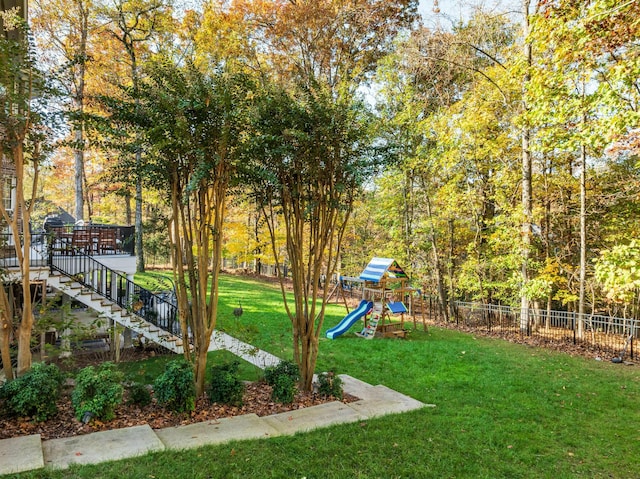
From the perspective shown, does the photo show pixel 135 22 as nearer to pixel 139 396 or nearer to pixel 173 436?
pixel 139 396

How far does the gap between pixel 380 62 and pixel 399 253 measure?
301 inches

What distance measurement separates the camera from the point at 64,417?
4.73m

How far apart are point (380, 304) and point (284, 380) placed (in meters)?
6.43

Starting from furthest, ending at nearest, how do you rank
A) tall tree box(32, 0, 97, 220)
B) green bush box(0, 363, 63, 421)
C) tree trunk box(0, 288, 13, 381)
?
tall tree box(32, 0, 97, 220) → tree trunk box(0, 288, 13, 381) → green bush box(0, 363, 63, 421)

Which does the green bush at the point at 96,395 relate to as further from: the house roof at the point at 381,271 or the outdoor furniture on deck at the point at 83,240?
the house roof at the point at 381,271

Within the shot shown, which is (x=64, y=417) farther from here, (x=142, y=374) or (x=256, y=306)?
(x=256, y=306)

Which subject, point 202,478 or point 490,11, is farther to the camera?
point 490,11

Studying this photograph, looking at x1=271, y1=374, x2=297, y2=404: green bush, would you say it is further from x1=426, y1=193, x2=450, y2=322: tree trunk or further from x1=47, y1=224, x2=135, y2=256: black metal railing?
x1=426, y1=193, x2=450, y2=322: tree trunk

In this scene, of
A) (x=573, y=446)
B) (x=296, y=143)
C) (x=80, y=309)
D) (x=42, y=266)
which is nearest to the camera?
(x=573, y=446)

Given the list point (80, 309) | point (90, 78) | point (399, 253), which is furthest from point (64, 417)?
point (90, 78)

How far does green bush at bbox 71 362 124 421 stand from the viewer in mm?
4539

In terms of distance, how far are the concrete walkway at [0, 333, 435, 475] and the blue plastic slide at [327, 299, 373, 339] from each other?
16.0ft

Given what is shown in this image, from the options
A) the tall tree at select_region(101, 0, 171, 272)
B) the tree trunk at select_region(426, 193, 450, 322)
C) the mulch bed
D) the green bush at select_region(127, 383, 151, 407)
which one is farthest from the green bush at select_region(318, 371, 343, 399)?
the tall tree at select_region(101, 0, 171, 272)

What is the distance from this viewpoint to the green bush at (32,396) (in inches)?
177
